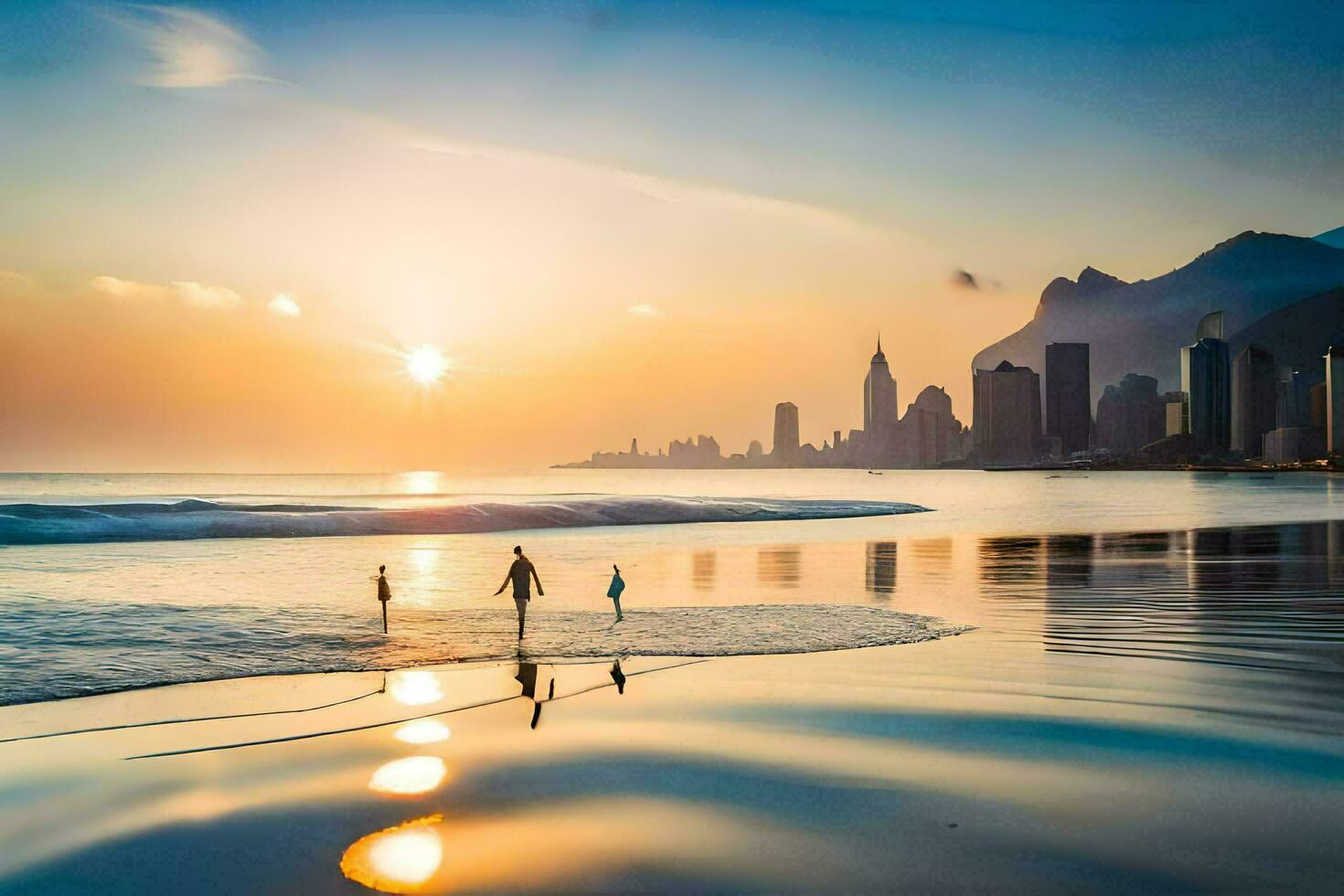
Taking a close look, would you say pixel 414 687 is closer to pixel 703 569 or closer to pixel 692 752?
pixel 692 752

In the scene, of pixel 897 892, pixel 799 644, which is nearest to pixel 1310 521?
pixel 799 644

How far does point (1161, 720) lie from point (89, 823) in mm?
11676

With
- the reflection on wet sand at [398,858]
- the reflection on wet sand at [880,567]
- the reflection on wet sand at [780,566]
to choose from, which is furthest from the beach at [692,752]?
the reflection on wet sand at [780,566]

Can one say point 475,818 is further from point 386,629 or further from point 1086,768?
point 386,629

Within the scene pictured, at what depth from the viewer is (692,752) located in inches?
412

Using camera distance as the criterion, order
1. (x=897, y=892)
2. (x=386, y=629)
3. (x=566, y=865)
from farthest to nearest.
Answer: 1. (x=386, y=629)
2. (x=566, y=865)
3. (x=897, y=892)

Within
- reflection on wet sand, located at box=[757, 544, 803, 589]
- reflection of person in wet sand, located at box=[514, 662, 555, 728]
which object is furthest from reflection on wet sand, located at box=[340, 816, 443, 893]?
reflection on wet sand, located at box=[757, 544, 803, 589]

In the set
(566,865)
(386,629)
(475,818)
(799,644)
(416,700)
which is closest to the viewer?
(566,865)

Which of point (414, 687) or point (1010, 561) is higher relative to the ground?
point (1010, 561)

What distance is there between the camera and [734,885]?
22.6ft

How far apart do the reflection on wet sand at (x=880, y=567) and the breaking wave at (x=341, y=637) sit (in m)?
4.85

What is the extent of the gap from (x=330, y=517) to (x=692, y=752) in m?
53.5

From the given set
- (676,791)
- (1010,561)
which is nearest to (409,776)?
(676,791)

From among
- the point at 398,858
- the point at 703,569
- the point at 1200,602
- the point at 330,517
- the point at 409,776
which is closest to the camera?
the point at 398,858
